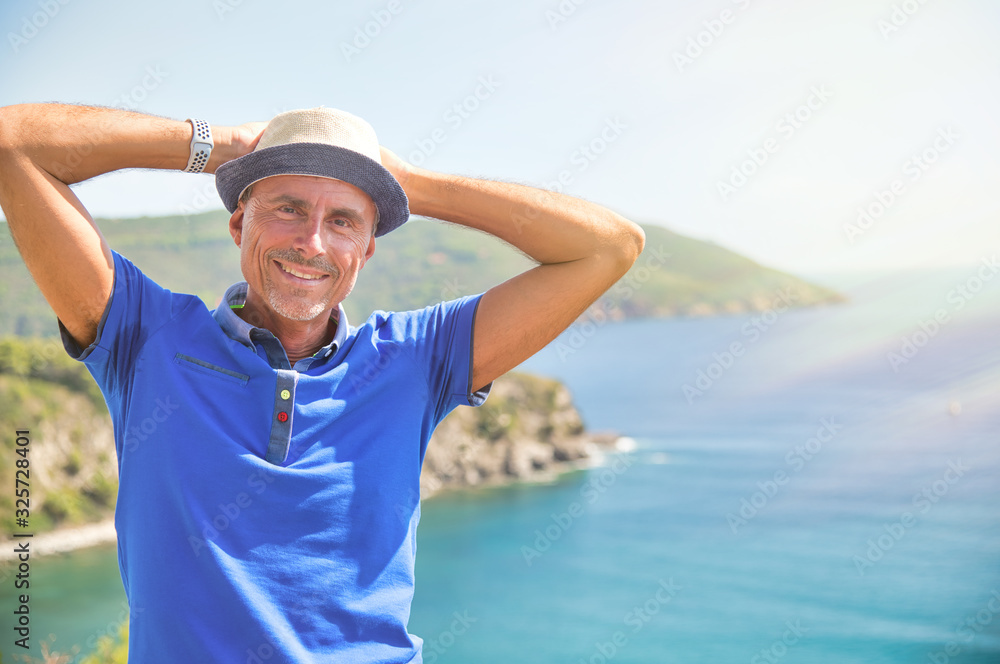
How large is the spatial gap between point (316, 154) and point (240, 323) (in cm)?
47

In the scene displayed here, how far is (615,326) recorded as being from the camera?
178 meters

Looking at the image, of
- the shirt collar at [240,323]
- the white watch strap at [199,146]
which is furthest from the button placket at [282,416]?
the white watch strap at [199,146]

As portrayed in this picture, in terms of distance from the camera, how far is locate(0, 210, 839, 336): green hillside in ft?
285

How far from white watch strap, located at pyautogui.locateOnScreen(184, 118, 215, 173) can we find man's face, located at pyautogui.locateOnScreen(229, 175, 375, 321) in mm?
143

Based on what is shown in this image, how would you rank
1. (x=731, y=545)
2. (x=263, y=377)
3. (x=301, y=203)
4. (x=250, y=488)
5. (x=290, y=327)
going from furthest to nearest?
(x=731, y=545), (x=290, y=327), (x=301, y=203), (x=263, y=377), (x=250, y=488)

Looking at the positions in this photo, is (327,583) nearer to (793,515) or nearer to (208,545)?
(208,545)

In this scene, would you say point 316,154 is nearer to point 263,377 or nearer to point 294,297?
point 294,297

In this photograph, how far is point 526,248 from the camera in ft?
7.66

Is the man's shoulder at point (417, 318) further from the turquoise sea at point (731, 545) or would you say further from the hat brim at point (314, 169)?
the turquoise sea at point (731, 545)

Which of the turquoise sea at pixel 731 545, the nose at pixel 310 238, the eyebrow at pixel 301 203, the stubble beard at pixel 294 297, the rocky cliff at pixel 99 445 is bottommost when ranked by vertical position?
the turquoise sea at pixel 731 545

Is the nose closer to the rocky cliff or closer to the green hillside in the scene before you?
the rocky cliff

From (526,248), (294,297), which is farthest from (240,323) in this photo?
(526,248)

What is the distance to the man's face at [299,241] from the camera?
2.07 m

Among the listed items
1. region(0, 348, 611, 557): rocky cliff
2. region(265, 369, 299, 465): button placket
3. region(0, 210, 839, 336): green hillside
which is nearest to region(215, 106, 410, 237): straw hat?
region(265, 369, 299, 465): button placket
